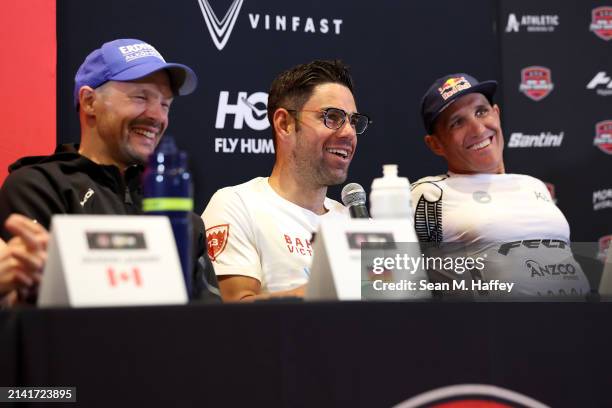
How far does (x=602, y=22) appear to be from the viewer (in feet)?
10.7

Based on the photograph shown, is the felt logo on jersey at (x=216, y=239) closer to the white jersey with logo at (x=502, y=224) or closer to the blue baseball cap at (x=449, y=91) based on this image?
the white jersey with logo at (x=502, y=224)

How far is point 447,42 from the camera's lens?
300cm

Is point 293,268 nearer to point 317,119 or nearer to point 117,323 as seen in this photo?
point 317,119

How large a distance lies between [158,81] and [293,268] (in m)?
0.63

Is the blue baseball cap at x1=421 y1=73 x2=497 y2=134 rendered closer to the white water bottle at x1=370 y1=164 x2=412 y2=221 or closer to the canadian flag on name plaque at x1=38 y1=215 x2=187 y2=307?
the white water bottle at x1=370 y1=164 x2=412 y2=221

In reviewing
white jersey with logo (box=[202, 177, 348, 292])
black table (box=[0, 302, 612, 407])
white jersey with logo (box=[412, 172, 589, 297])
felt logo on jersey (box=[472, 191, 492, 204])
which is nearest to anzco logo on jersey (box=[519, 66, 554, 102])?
white jersey with logo (box=[412, 172, 589, 297])

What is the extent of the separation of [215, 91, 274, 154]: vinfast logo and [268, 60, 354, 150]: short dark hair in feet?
0.89

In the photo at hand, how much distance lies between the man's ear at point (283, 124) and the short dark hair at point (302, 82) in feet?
0.07

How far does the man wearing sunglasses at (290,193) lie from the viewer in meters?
2.10

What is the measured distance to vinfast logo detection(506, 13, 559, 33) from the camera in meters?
3.15

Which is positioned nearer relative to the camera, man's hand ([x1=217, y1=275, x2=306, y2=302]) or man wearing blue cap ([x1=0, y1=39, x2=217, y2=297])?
man wearing blue cap ([x1=0, y1=39, x2=217, y2=297])

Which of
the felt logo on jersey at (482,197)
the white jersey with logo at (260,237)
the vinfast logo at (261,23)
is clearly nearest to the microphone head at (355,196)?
the white jersey with logo at (260,237)

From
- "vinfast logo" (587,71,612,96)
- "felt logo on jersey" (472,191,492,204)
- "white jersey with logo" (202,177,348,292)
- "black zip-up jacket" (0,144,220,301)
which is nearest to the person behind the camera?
"black zip-up jacket" (0,144,220,301)

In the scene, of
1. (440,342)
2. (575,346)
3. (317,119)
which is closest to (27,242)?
(440,342)
